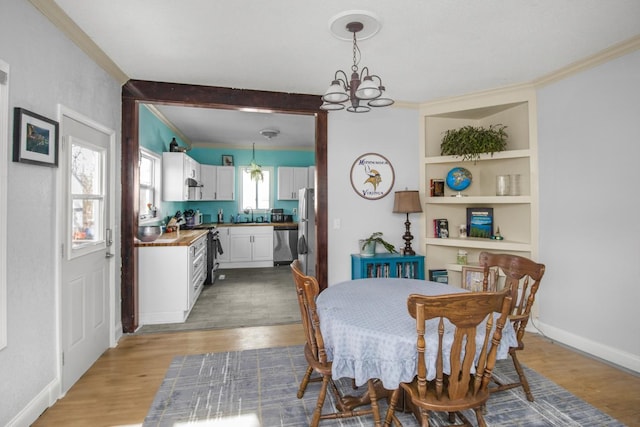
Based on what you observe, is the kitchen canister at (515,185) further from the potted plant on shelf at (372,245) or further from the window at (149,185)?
the window at (149,185)

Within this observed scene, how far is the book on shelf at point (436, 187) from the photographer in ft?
12.9

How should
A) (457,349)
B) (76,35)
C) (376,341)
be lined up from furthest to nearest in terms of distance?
(76,35) → (376,341) → (457,349)

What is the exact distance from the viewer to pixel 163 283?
3.55 metres

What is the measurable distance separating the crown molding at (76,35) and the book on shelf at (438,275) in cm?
369

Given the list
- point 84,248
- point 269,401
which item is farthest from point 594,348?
point 84,248

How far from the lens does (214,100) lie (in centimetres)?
339

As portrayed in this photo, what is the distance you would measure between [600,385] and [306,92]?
344 cm

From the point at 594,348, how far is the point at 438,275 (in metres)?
1.44

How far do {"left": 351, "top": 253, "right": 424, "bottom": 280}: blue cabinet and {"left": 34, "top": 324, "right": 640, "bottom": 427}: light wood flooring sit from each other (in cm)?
89

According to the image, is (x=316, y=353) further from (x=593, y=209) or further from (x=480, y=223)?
(x=480, y=223)

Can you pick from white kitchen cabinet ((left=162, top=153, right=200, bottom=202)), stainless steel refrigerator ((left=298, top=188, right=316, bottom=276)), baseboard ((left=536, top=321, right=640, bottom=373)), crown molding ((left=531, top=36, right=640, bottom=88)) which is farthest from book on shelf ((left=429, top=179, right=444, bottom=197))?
white kitchen cabinet ((left=162, top=153, right=200, bottom=202))

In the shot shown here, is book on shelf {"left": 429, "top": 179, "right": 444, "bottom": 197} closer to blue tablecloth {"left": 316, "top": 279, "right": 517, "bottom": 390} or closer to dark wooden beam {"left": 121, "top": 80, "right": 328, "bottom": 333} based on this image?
dark wooden beam {"left": 121, "top": 80, "right": 328, "bottom": 333}

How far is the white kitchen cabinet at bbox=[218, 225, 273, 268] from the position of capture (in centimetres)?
659

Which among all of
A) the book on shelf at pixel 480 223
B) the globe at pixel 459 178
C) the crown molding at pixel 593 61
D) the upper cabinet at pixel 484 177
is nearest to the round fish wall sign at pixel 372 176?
the upper cabinet at pixel 484 177
